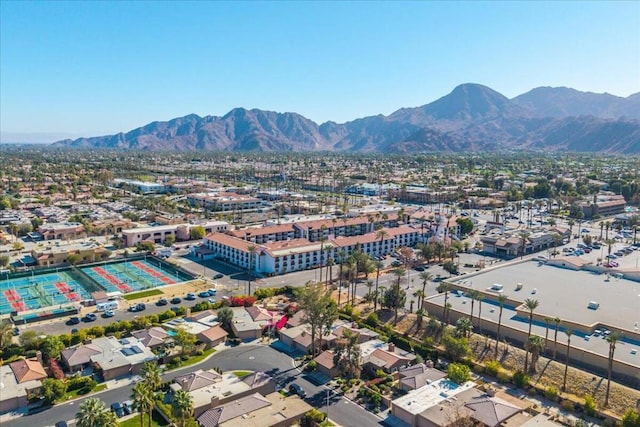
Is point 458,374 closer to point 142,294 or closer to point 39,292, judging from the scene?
point 142,294

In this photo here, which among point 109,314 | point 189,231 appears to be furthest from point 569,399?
point 189,231

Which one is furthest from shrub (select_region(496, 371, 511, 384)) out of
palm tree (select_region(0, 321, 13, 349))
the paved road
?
palm tree (select_region(0, 321, 13, 349))

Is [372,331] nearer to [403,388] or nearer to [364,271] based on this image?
[403,388]

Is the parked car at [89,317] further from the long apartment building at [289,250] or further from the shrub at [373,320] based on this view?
the shrub at [373,320]

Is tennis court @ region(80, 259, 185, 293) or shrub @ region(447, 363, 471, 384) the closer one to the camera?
shrub @ region(447, 363, 471, 384)

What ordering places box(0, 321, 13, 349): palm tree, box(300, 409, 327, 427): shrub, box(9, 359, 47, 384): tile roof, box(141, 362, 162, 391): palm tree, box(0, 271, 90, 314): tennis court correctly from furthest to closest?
box(0, 271, 90, 314): tennis court, box(0, 321, 13, 349): palm tree, box(9, 359, 47, 384): tile roof, box(300, 409, 327, 427): shrub, box(141, 362, 162, 391): palm tree

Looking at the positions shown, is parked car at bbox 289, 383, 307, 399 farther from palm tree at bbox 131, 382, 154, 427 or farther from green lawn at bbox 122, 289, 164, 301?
green lawn at bbox 122, 289, 164, 301
